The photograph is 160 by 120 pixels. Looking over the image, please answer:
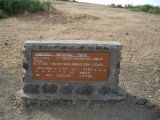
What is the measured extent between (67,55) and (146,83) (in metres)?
1.87

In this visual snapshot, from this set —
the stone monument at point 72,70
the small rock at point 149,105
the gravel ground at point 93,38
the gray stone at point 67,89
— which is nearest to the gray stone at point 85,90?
the stone monument at point 72,70

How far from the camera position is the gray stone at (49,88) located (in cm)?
694

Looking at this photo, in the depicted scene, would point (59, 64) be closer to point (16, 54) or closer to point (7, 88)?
point (7, 88)

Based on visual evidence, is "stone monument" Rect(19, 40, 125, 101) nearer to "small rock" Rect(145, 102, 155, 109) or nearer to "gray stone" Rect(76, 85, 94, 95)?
"gray stone" Rect(76, 85, 94, 95)

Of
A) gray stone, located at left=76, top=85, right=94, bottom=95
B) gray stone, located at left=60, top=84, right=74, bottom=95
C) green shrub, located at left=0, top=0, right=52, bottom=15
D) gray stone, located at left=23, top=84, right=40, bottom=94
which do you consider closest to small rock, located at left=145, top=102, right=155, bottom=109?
gray stone, located at left=76, top=85, right=94, bottom=95

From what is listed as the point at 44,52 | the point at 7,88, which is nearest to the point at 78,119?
the point at 44,52

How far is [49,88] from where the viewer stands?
6945mm

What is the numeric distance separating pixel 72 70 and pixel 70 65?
9cm

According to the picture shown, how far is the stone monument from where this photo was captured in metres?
6.75

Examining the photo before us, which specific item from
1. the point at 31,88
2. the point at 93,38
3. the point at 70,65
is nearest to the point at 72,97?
the point at 70,65

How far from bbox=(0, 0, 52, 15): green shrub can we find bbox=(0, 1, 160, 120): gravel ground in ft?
1.79

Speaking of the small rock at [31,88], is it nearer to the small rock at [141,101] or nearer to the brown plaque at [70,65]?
the brown plaque at [70,65]

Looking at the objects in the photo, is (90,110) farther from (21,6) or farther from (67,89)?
(21,6)

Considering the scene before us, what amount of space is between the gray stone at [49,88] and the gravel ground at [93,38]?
9.4 inches
